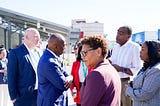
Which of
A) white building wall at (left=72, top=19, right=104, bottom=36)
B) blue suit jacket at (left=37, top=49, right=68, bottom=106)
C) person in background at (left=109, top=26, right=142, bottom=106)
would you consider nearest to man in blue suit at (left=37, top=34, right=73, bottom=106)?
blue suit jacket at (left=37, top=49, right=68, bottom=106)

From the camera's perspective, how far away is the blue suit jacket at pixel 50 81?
10.8 feet

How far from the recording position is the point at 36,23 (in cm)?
1562

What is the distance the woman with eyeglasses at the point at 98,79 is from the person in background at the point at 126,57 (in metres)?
2.16

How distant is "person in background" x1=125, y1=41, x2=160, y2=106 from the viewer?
10.7 ft

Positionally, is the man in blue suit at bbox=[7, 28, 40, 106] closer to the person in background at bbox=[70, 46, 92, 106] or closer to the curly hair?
the person in background at bbox=[70, 46, 92, 106]

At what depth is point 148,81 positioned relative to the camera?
3281mm

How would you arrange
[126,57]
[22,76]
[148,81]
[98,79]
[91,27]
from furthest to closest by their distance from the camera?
[91,27]
[126,57]
[22,76]
[148,81]
[98,79]

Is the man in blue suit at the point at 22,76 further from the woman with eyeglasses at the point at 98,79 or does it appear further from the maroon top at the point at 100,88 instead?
the maroon top at the point at 100,88

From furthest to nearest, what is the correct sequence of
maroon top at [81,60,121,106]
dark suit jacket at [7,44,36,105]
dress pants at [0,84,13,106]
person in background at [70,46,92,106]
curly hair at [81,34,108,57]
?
1. dress pants at [0,84,13,106]
2. person in background at [70,46,92,106]
3. dark suit jacket at [7,44,36,105]
4. curly hair at [81,34,108,57]
5. maroon top at [81,60,121,106]

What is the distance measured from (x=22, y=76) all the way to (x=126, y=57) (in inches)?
67.0

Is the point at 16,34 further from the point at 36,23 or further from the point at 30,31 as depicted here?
the point at 30,31

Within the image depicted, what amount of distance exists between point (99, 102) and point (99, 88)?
13 centimetres

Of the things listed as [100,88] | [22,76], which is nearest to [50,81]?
[22,76]

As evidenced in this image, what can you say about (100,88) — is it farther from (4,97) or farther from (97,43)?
(4,97)
